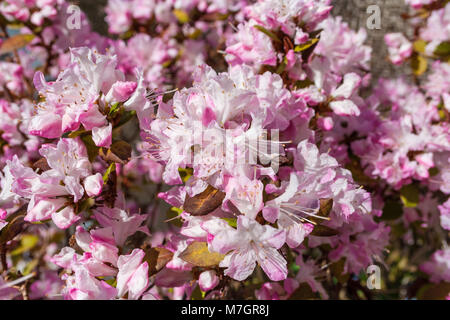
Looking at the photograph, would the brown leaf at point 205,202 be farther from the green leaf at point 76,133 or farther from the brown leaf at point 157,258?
the green leaf at point 76,133

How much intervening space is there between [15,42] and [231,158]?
1063 millimetres

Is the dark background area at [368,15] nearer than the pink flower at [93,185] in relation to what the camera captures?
No

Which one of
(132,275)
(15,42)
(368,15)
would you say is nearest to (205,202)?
(132,275)

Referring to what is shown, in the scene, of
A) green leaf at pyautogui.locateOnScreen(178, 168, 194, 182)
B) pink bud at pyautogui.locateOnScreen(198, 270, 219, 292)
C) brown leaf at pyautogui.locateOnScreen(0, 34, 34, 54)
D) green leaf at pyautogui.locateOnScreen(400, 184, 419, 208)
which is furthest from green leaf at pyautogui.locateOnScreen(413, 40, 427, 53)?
brown leaf at pyautogui.locateOnScreen(0, 34, 34, 54)

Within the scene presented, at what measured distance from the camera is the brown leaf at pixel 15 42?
4.58 feet

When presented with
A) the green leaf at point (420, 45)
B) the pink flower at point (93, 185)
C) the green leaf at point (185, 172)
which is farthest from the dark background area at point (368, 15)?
the pink flower at point (93, 185)

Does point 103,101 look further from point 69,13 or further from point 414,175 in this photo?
point 414,175

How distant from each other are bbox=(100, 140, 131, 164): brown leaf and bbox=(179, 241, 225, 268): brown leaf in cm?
23

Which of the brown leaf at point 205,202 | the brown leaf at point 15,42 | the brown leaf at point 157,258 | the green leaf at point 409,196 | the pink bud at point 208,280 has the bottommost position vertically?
the green leaf at point 409,196

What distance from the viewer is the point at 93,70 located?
33.4 inches

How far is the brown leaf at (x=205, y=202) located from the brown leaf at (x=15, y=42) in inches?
39.4

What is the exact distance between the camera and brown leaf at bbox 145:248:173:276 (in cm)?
86

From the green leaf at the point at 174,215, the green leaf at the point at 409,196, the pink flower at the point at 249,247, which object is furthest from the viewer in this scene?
the green leaf at the point at 409,196

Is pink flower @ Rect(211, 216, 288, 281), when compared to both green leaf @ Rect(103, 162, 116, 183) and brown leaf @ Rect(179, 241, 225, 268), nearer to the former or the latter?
brown leaf @ Rect(179, 241, 225, 268)
